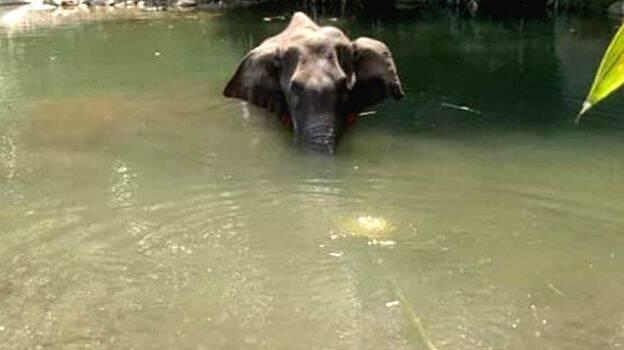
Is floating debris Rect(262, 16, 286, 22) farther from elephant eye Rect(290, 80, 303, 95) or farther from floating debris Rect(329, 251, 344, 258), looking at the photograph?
floating debris Rect(329, 251, 344, 258)

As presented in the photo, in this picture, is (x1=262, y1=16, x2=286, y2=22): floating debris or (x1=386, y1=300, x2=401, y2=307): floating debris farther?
(x1=262, y1=16, x2=286, y2=22): floating debris

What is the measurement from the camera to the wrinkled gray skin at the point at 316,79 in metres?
6.96

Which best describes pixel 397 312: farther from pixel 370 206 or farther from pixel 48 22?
pixel 48 22

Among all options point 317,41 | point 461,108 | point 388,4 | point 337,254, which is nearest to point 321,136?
point 317,41

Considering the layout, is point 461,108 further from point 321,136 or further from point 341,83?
point 321,136

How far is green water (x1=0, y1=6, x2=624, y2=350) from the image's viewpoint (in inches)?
160

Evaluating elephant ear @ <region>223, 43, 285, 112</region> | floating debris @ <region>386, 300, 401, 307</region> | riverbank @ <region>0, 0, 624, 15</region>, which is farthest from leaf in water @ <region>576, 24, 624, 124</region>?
riverbank @ <region>0, 0, 624, 15</region>

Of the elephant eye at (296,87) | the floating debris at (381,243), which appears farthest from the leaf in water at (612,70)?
the elephant eye at (296,87)

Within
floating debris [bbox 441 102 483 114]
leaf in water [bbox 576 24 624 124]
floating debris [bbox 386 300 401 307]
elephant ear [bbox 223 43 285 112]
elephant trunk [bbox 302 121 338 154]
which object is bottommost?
floating debris [bbox 441 102 483 114]

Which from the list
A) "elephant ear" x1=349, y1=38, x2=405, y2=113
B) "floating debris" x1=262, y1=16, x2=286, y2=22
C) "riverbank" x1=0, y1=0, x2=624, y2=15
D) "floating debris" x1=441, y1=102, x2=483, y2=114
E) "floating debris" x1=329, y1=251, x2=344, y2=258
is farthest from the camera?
"riverbank" x1=0, y1=0, x2=624, y2=15

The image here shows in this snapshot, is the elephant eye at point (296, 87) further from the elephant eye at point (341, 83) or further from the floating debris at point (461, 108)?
the floating debris at point (461, 108)

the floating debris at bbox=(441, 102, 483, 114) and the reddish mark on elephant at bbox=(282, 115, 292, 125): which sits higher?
the reddish mark on elephant at bbox=(282, 115, 292, 125)

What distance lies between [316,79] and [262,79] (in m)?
0.82

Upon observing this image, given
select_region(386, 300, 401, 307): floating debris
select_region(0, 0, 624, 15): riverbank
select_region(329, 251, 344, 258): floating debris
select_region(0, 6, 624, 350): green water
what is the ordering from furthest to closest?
select_region(0, 0, 624, 15): riverbank
select_region(329, 251, 344, 258): floating debris
select_region(386, 300, 401, 307): floating debris
select_region(0, 6, 624, 350): green water
